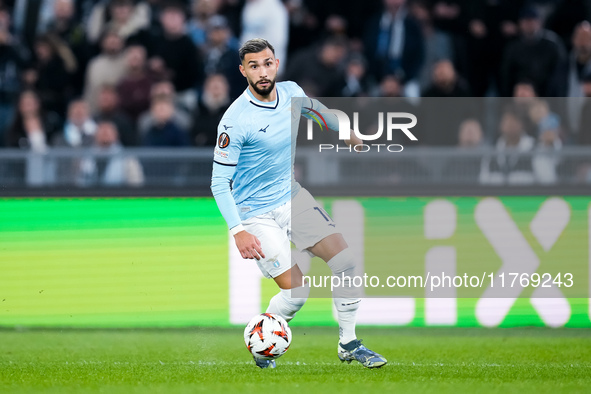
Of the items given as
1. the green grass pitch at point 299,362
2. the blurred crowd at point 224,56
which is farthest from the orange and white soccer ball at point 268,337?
the blurred crowd at point 224,56

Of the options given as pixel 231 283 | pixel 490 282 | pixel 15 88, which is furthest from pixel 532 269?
pixel 15 88

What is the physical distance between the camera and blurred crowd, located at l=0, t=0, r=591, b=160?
432 inches

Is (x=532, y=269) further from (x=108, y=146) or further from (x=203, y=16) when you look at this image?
(x=203, y=16)

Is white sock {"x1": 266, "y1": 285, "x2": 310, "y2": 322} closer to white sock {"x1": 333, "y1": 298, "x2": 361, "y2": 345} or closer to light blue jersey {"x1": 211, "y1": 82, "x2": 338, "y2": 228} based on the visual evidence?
white sock {"x1": 333, "y1": 298, "x2": 361, "y2": 345}

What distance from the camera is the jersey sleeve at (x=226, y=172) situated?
22.4ft

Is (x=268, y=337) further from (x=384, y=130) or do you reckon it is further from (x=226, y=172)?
(x=384, y=130)

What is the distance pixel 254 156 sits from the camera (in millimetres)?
7172

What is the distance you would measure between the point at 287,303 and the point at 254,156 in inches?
40.9

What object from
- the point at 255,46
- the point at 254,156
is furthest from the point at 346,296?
the point at 255,46

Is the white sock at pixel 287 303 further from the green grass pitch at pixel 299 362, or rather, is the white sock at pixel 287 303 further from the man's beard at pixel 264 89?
the man's beard at pixel 264 89

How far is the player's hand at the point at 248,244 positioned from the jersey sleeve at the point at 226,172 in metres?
0.09

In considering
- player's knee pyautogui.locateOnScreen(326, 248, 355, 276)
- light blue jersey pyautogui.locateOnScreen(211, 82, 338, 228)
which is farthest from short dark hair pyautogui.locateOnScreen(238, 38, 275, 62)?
→ player's knee pyautogui.locateOnScreen(326, 248, 355, 276)

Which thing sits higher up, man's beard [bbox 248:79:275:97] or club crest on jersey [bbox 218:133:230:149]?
man's beard [bbox 248:79:275:97]

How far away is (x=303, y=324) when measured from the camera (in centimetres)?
962
